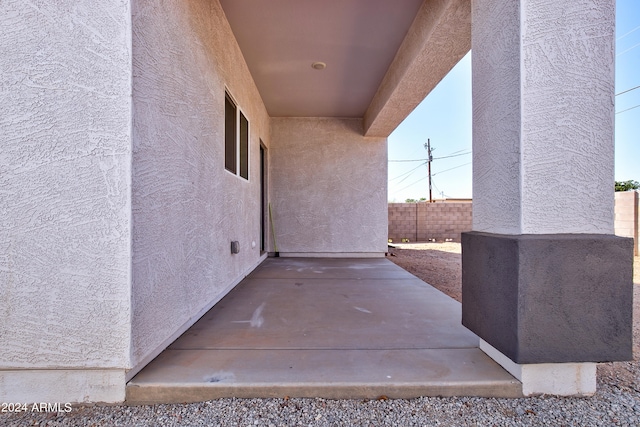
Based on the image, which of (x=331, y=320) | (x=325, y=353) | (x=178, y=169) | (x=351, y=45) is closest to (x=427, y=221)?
(x=351, y=45)

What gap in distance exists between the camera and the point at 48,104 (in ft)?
4.76

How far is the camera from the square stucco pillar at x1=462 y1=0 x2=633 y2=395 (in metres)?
1.48

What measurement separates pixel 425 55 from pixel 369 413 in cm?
332

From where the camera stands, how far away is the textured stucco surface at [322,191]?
20.5 feet

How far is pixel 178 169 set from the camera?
6.60 ft

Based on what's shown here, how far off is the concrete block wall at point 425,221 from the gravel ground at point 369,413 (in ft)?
30.0

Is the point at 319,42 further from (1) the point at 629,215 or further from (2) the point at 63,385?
(1) the point at 629,215

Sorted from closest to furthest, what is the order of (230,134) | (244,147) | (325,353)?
(325,353) < (230,134) < (244,147)

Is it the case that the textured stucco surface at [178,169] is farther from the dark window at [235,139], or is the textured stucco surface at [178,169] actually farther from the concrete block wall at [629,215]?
the concrete block wall at [629,215]

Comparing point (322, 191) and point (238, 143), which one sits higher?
point (238, 143)

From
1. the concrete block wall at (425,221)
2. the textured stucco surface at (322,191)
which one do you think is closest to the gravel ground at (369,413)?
the textured stucco surface at (322,191)

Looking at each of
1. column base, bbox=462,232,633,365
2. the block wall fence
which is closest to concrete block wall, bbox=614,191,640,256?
the block wall fence

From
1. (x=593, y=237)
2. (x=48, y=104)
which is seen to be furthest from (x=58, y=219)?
(x=593, y=237)

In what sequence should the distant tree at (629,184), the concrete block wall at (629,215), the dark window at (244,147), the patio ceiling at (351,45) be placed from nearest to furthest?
the patio ceiling at (351,45) → the dark window at (244,147) → the concrete block wall at (629,215) → the distant tree at (629,184)
